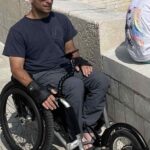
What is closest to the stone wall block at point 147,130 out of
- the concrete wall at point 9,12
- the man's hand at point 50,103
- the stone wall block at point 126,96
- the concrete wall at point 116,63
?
the concrete wall at point 116,63

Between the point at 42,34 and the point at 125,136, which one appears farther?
the point at 42,34

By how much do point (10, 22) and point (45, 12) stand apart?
330cm

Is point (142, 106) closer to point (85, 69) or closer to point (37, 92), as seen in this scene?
point (85, 69)

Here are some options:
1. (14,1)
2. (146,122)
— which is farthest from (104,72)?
(14,1)

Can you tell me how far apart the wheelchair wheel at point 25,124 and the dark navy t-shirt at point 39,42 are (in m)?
0.27

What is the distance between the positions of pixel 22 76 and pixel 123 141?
89cm

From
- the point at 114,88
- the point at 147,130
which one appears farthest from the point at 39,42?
the point at 147,130

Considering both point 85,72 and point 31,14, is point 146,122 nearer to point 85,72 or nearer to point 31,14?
point 85,72

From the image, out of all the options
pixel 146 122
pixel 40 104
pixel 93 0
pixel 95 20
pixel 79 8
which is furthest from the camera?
pixel 93 0

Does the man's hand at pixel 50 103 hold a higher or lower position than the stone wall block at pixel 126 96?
higher

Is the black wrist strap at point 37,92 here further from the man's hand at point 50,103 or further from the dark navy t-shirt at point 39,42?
the dark navy t-shirt at point 39,42

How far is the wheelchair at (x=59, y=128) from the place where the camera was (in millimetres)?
3531

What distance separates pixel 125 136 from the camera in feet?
11.7

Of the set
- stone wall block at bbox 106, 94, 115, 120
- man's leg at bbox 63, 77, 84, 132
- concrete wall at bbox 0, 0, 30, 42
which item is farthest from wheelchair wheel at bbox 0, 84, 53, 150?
concrete wall at bbox 0, 0, 30, 42
